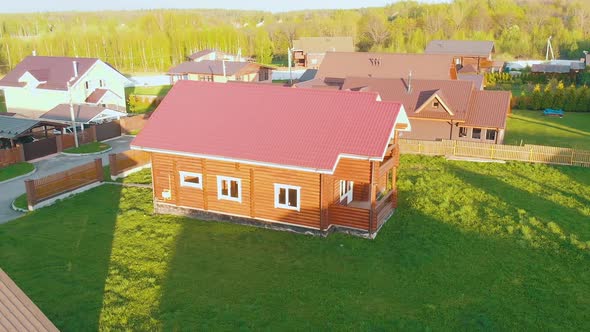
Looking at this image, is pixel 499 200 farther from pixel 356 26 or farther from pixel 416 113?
pixel 356 26

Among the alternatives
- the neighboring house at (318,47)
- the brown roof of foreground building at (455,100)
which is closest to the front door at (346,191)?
the brown roof of foreground building at (455,100)

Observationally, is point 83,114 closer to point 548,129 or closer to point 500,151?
point 500,151

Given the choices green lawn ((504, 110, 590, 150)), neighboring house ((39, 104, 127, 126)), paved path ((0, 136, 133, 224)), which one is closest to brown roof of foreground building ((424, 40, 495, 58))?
green lawn ((504, 110, 590, 150))

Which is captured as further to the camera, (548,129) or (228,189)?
(548,129)

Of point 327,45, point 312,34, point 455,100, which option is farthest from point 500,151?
point 312,34

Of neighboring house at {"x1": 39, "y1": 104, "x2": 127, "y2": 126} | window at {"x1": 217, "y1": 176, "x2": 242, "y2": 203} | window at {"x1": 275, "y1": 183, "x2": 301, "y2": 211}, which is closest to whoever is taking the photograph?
window at {"x1": 275, "y1": 183, "x2": 301, "y2": 211}

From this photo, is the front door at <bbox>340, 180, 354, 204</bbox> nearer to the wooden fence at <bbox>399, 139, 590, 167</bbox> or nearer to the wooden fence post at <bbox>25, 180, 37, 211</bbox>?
the wooden fence at <bbox>399, 139, 590, 167</bbox>

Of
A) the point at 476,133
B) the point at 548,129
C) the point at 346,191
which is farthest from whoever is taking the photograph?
the point at 548,129
